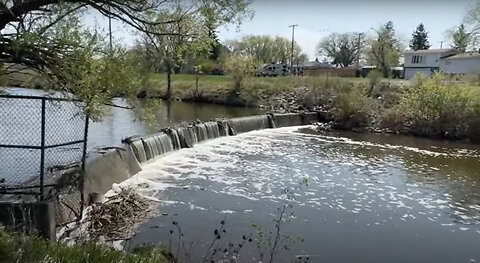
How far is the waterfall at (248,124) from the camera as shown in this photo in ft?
73.9

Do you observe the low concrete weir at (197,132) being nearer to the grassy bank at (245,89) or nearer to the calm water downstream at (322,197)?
the calm water downstream at (322,197)

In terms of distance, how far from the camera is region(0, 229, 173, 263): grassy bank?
358 cm

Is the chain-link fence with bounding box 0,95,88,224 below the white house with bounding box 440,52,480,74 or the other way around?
below

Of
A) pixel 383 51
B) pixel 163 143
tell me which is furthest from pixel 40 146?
pixel 383 51

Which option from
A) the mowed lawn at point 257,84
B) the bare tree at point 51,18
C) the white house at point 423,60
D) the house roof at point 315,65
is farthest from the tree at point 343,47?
the bare tree at point 51,18

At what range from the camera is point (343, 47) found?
8088 centimetres

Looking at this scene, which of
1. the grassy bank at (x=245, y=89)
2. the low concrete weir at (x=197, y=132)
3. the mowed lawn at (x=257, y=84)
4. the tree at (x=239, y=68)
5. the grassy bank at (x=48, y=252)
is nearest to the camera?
the grassy bank at (x=48, y=252)

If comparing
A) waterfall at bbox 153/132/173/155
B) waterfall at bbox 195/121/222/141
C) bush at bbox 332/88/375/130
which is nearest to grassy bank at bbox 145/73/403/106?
bush at bbox 332/88/375/130

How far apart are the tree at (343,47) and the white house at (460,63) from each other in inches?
787

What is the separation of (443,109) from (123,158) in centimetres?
1765

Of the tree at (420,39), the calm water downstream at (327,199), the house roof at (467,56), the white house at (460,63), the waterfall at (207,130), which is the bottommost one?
the calm water downstream at (327,199)

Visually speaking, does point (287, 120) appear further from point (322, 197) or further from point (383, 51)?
point (383, 51)

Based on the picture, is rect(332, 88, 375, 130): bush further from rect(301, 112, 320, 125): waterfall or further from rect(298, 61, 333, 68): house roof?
rect(298, 61, 333, 68): house roof

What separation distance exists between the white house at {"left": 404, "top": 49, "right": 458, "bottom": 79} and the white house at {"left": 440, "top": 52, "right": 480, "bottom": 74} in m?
3.97
